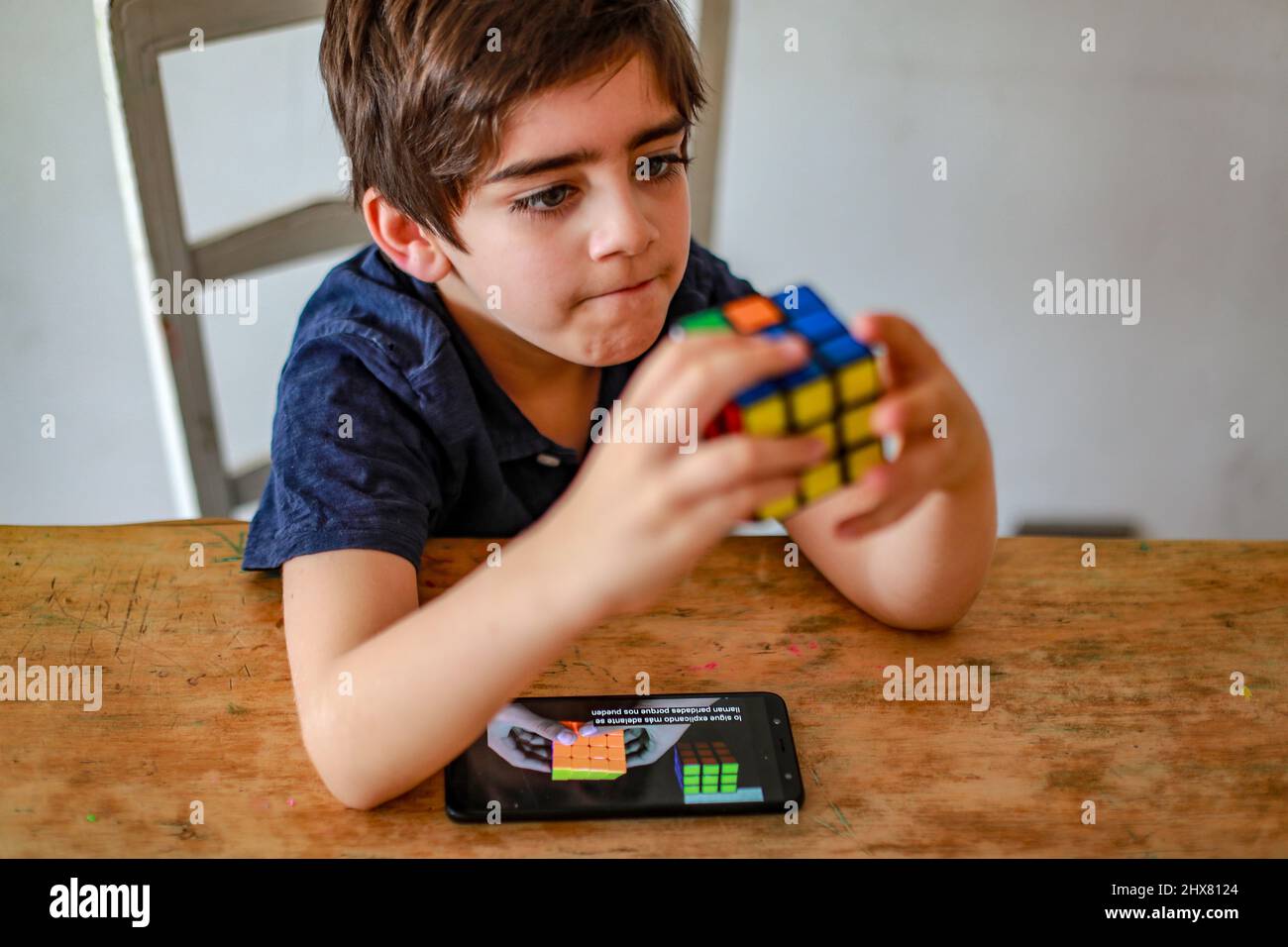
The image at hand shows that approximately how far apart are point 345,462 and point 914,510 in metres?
0.44

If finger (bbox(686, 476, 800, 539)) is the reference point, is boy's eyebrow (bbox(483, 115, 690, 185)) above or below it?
above

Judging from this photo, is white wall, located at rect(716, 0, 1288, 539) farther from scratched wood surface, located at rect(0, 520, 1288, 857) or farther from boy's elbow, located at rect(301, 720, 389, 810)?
boy's elbow, located at rect(301, 720, 389, 810)

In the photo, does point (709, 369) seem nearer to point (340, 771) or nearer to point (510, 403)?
point (340, 771)

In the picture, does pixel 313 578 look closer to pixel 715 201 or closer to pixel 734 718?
pixel 734 718

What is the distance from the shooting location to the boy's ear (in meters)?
1.00

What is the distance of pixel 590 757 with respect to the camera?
0.82 metres

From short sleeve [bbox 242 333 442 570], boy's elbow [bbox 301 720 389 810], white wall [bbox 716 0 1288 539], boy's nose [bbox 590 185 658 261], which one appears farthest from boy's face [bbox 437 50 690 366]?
white wall [bbox 716 0 1288 539]

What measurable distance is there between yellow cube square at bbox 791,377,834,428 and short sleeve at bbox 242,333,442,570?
38cm

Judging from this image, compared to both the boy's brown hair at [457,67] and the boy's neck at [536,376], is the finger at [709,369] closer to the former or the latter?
the boy's brown hair at [457,67]

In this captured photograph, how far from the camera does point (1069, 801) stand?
0.81 meters

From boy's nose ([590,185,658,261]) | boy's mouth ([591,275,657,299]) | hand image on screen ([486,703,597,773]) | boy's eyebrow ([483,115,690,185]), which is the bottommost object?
hand image on screen ([486,703,597,773])

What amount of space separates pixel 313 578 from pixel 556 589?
0.27m

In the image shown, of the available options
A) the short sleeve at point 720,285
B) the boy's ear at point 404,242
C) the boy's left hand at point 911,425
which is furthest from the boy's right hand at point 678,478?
the short sleeve at point 720,285
